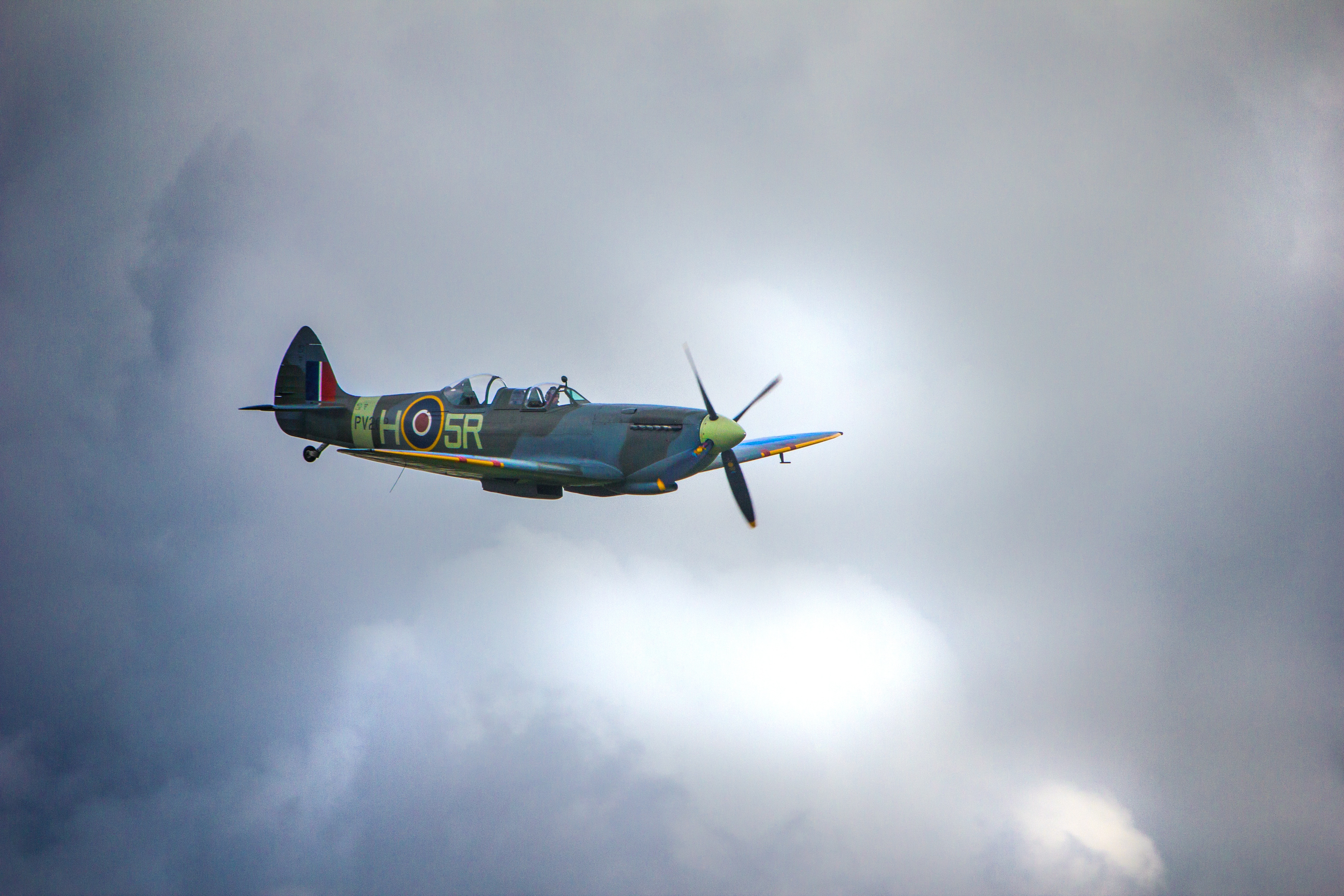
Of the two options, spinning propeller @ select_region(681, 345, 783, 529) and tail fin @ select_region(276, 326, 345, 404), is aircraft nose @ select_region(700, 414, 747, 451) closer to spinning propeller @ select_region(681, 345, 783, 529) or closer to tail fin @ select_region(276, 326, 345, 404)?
spinning propeller @ select_region(681, 345, 783, 529)

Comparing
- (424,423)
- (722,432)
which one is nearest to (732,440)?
(722,432)

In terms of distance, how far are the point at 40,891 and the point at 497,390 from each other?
172449 millimetres

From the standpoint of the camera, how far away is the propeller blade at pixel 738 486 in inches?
641

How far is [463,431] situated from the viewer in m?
17.5

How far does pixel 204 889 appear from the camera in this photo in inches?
5773

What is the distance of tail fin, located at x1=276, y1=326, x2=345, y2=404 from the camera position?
19.7m

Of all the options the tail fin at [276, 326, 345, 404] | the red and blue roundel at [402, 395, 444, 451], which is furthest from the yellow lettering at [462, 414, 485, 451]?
the tail fin at [276, 326, 345, 404]

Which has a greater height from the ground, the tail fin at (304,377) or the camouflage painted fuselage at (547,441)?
the tail fin at (304,377)

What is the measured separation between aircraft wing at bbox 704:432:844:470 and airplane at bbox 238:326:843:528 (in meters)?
0.02

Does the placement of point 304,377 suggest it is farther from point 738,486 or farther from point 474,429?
point 738,486

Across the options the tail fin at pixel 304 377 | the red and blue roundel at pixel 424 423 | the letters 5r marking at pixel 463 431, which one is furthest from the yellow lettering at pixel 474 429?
the tail fin at pixel 304 377

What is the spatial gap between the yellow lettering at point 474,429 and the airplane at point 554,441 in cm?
2

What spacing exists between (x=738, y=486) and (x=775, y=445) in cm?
193

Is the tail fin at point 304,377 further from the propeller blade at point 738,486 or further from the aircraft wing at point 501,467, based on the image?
the propeller blade at point 738,486
